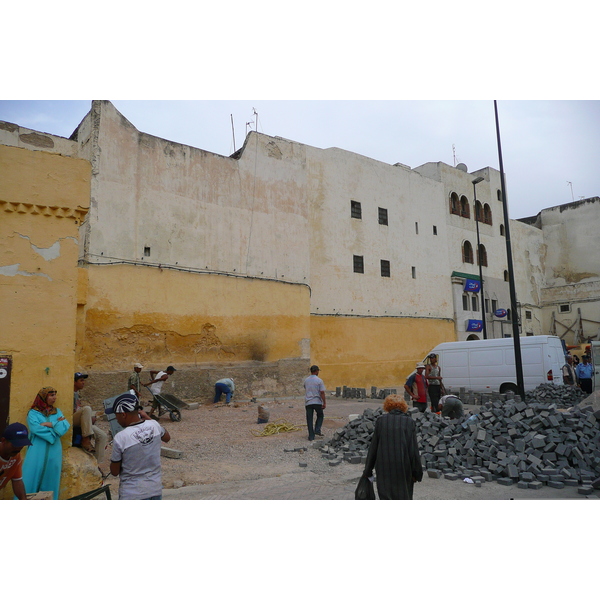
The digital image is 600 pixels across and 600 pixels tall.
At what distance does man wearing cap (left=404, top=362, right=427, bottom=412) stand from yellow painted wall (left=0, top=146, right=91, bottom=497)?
7066 mm

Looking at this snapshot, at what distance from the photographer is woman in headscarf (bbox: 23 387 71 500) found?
17.4 feet

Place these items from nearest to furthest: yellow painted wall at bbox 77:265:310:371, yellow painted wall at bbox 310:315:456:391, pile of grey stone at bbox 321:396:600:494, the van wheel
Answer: pile of grey stone at bbox 321:396:600:494 < yellow painted wall at bbox 77:265:310:371 < the van wheel < yellow painted wall at bbox 310:315:456:391

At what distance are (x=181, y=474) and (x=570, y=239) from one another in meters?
37.2

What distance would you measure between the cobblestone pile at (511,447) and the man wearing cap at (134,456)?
444 cm

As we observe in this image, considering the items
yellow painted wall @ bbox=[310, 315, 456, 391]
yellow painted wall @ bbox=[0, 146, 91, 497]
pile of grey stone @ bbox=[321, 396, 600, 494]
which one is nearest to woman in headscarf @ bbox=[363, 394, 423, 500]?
pile of grey stone @ bbox=[321, 396, 600, 494]

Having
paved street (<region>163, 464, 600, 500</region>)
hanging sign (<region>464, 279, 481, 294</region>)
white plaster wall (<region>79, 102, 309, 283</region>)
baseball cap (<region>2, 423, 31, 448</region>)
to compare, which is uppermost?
white plaster wall (<region>79, 102, 309, 283</region>)

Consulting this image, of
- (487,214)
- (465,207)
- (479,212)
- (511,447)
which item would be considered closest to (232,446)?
(511,447)

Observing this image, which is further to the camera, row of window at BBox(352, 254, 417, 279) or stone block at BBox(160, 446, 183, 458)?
row of window at BBox(352, 254, 417, 279)

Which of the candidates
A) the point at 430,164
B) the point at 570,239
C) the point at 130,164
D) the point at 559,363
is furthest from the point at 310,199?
the point at 570,239

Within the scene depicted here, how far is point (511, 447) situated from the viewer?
757 centimetres

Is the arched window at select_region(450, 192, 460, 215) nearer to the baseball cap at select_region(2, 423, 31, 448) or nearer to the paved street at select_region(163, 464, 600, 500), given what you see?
the paved street at select_region(163, 464, 600, 500)

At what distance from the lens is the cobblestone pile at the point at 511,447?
6.82m

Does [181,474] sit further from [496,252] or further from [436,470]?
[496,252]

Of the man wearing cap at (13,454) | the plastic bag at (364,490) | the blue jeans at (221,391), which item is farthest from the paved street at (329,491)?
the blue jeans at (221,391)
